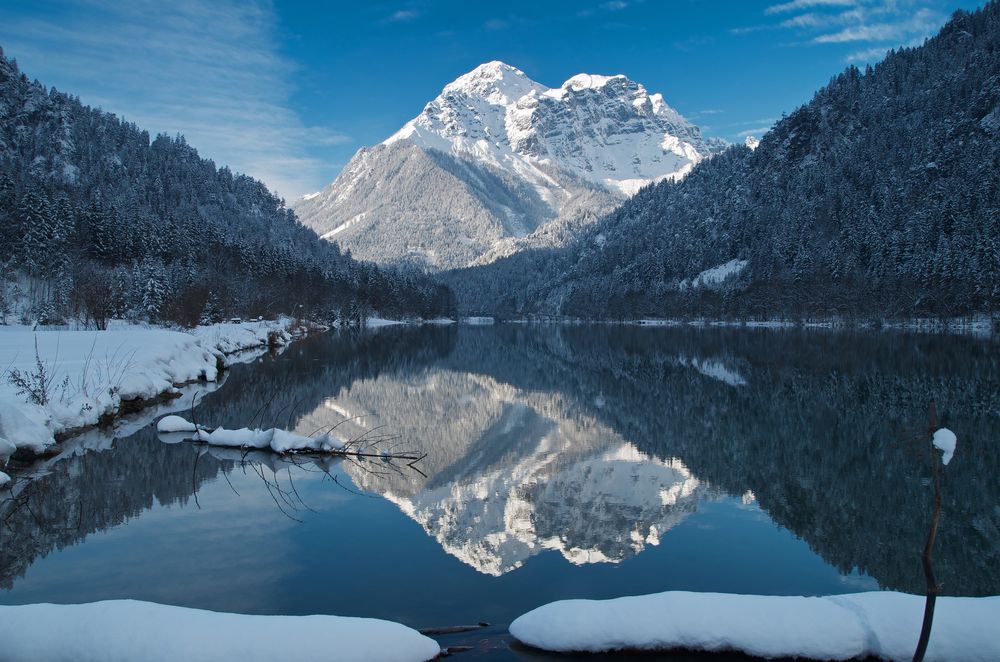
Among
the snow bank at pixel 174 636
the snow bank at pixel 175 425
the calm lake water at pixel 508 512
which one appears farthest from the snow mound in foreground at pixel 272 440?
the snow bank at pixel 174 636

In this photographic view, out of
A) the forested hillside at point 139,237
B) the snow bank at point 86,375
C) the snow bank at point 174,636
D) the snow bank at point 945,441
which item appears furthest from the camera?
the forested hillside at point 139,237

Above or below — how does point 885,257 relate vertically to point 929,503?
above

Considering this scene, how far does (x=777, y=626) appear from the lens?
528cm

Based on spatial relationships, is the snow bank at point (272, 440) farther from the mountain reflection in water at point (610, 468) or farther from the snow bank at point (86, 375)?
the snow bank at point (86, 375)

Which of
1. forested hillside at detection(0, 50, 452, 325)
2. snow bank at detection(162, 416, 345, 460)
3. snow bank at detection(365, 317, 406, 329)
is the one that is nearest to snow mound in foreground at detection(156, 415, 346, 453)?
snow bank at detection(162, 416, 345, 460)

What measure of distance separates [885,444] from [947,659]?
11.8 m

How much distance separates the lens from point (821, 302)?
103562 millimetres

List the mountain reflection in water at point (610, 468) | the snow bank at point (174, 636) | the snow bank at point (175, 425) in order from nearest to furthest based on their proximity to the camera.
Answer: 1. the snow bank at point (174, 636)
2. the mountain reflection in water at point (610, 468)
3. the snow bank at point (175, 425)

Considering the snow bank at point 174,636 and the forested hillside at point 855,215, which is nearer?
the snow bank at point 174,636

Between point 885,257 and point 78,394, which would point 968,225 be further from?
point 78,394

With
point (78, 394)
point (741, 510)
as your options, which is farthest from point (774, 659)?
point (78, 394)

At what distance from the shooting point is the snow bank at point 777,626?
504 centimetres

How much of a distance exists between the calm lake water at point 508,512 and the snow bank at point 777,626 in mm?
637

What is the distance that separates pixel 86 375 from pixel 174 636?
1819cm
